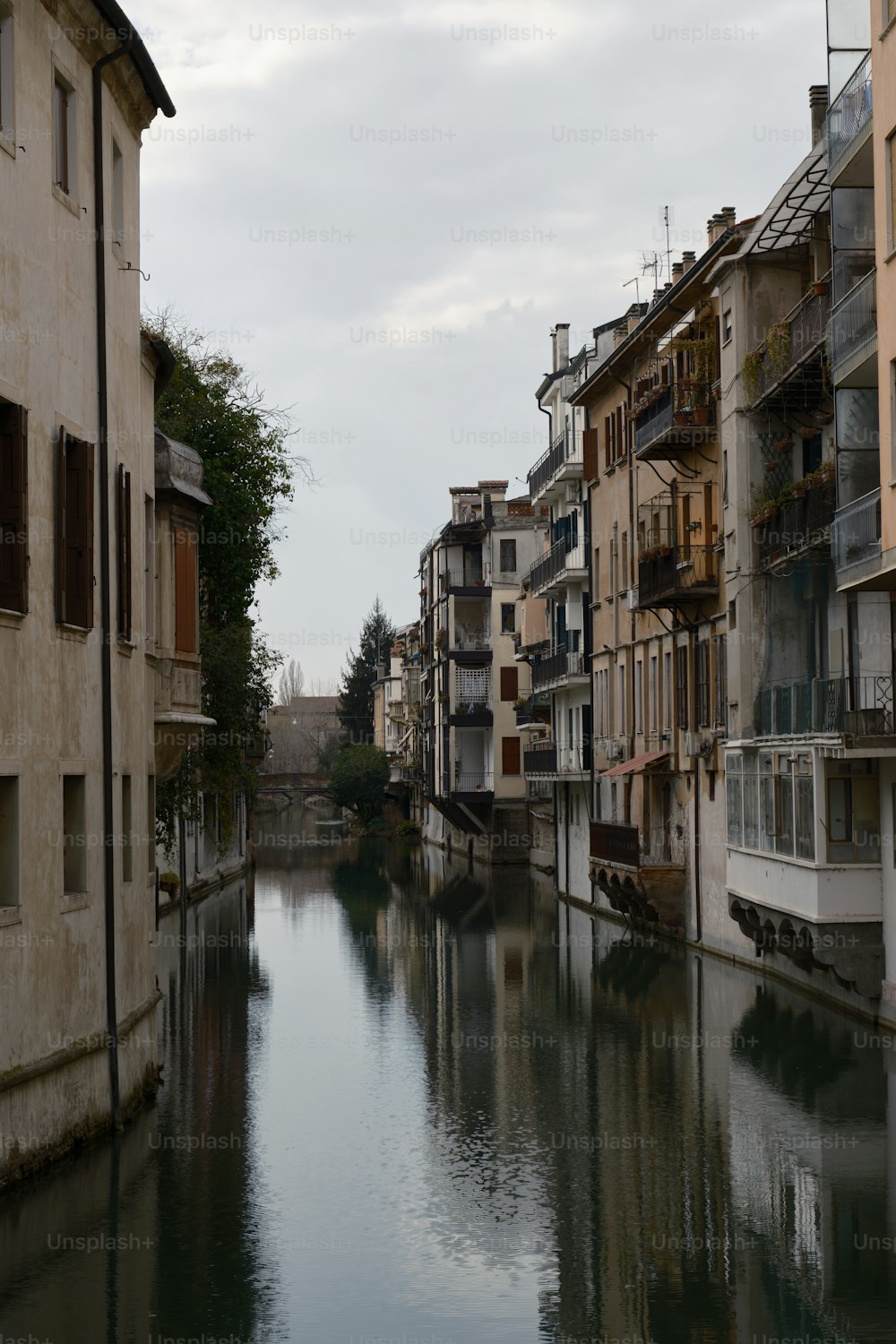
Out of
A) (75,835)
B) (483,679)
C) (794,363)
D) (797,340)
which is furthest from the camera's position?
(483,679)

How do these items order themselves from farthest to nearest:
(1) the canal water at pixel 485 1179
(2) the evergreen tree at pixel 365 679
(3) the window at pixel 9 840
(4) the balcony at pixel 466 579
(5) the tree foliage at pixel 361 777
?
1. (2) the evergreen tree at pixel 365 679
2. (5) the tree foliage at pixel 361 777
3. (4) the balcony at pixel 466 579
4. (3) the window at pixel 9 840
5. (1) the canal water at pixel 485 1179

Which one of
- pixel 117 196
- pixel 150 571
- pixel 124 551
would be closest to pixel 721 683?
pixel 150 571

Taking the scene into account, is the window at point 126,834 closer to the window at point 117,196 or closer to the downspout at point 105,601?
the downspout at point 105,601

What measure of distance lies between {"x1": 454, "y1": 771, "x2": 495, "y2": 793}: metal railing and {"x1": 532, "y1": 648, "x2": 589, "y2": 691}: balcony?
13.2 meters

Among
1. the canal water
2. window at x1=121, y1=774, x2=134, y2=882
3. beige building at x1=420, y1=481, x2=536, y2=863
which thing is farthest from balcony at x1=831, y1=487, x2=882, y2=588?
beige building at x1=420, y1=481, x2=536, y2=863

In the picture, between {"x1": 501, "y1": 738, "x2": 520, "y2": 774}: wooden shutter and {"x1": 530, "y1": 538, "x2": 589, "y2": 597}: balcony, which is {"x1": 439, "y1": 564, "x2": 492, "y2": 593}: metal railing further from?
{"x1": 530, "y1": 538, "x2": 589, "y2": 597}: balcony

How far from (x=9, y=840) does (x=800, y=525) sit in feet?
54.7

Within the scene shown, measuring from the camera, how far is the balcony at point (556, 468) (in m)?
49.2

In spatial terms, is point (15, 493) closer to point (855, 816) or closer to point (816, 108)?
point (855, 816)

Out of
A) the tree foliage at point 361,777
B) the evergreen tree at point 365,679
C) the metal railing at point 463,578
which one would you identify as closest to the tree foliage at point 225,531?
the metal railing at point 463,578

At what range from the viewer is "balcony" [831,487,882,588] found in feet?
73.2

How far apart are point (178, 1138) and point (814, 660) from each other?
16207 mm

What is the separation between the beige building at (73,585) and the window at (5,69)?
16 millimetres

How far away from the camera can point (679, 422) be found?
3506 centimetres
